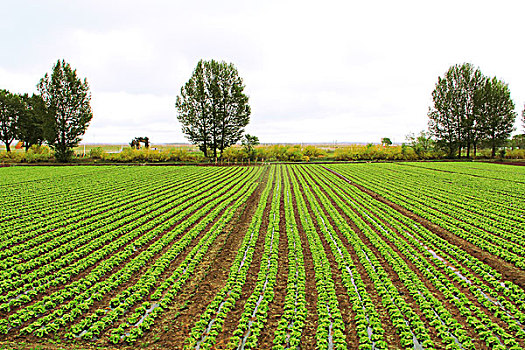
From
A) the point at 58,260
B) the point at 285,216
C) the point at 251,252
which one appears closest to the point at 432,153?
the point at 285,216

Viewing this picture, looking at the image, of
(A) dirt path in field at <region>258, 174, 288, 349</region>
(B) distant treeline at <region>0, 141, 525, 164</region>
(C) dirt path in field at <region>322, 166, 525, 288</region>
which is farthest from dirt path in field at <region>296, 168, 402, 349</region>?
(B) distant treeline at <region>0, 141, 525, 164</region>

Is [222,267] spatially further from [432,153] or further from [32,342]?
[432,153]

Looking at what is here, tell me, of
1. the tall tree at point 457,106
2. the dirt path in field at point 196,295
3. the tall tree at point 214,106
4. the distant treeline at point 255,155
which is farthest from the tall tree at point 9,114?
the tall tree at point 457,106

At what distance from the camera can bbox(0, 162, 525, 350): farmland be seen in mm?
4703

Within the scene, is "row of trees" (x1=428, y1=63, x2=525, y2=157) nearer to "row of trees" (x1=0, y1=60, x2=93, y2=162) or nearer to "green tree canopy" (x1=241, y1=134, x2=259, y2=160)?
"green tree canopy" (x1=241, y1=134, x2=259, y2=160)

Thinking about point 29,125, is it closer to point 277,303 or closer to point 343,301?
point 277,303

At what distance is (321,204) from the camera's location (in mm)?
15336

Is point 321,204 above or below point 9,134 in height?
below

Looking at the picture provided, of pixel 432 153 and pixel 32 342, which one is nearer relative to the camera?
pixel 32 342

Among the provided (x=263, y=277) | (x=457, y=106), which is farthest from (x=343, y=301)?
(x=457, y=106)

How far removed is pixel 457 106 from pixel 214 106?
44618mm

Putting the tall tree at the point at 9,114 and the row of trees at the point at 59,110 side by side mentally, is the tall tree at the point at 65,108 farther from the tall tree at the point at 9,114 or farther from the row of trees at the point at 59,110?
the tall tree at the point at 9,114

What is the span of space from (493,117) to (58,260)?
64.9m

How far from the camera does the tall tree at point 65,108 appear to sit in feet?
137
